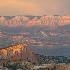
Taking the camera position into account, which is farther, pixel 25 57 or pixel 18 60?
pixel 25 57

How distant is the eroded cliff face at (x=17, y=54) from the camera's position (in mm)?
159875

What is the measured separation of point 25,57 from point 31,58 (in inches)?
83.7

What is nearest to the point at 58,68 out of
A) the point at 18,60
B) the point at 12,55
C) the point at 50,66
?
the point at 50,66

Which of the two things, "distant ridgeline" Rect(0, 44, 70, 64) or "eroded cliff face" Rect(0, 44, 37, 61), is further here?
"eroded cliff face" Rect(0, 44, 37, 61)

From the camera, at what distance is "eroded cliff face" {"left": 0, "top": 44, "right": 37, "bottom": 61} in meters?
160

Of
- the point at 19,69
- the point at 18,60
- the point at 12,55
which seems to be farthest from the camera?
the point at 12,55

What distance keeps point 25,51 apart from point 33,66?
2966cm

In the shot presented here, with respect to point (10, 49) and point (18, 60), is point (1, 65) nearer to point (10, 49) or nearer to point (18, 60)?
point (18, 60)

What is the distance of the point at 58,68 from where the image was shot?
428 ft

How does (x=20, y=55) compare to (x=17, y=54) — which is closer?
(x=17, y=54)

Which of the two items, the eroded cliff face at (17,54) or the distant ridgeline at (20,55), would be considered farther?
the eroded cliff face at (17,54)

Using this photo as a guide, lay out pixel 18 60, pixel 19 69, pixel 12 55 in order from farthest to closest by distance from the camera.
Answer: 1. pixel 12 55
2. pixel 18 60
3. pixel 19 69

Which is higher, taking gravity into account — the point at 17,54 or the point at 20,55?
the point at 17,54

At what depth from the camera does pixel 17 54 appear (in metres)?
162
